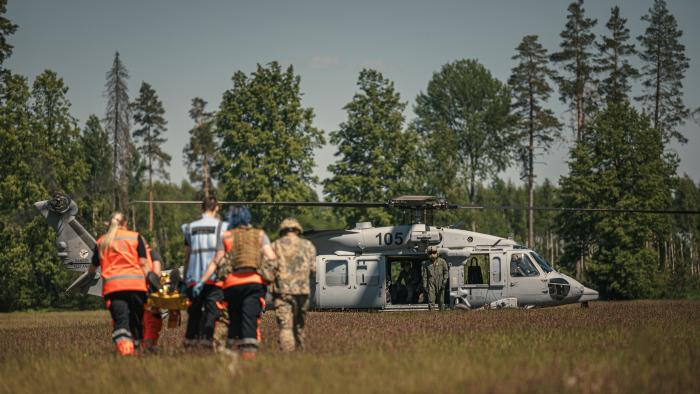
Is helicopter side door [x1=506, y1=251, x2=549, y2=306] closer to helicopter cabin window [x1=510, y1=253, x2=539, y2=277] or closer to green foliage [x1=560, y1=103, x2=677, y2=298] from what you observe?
helicopter cabin window [x1=510, y1=253, x2=539, y2=277]

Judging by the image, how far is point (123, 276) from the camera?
12.1 metres

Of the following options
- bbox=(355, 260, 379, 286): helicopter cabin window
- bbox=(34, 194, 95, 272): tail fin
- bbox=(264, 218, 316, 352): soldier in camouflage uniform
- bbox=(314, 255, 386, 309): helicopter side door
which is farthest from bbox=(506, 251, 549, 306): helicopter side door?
bbox=(264, 218, 316, 352): soldier in camouflage uniform

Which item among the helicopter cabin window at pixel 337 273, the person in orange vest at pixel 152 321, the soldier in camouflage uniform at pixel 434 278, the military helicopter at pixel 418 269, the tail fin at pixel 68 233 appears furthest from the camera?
the helicopter cabin window at pixel 337 273

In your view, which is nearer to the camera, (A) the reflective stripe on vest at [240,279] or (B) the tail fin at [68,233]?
(A) the reflective stripe on vest at [240,279]

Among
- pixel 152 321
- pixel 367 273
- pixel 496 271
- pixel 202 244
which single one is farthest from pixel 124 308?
pixel 496 271

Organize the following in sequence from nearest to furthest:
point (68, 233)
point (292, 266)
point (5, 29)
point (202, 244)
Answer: point (202, 244) < point (292, 266) < point (68, 233) < point (5, 29)

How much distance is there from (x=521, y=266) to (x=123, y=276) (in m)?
14.1

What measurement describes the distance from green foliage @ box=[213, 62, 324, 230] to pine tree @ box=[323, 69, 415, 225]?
5.39 feet

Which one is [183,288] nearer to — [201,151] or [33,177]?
[33,177]

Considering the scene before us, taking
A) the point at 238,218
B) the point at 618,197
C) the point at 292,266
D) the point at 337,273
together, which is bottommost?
the point at 337,273

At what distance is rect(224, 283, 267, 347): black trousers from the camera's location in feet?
38.1

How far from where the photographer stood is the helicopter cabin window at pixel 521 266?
24.1 metres

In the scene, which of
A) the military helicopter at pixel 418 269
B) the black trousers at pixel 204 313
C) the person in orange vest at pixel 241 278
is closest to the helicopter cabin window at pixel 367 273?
the military helicopter at pixel 418 269

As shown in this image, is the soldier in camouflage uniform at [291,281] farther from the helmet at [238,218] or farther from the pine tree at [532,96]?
the pine tree at [532,96]
